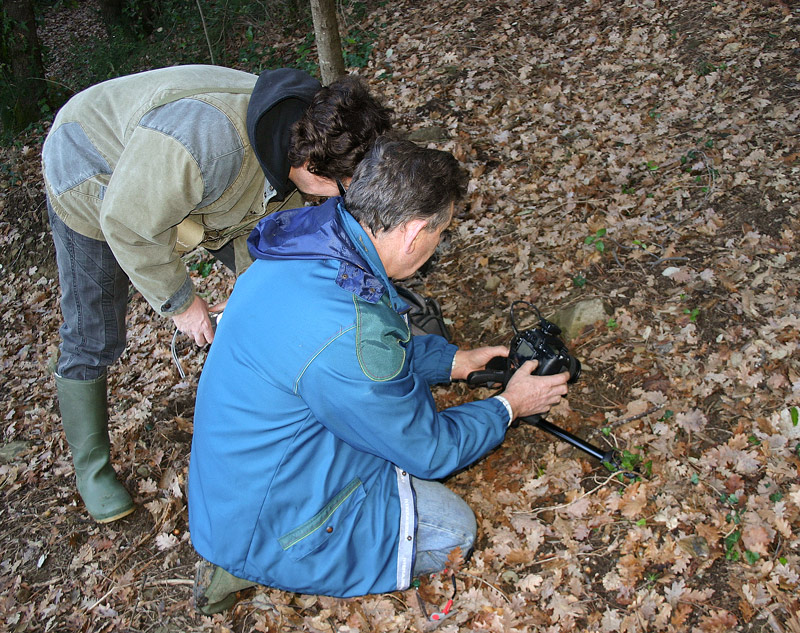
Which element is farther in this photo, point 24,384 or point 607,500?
point 24,384

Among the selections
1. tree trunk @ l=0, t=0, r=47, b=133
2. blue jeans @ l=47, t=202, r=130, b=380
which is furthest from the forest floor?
tree trunk @ l=0, t=0, r=47, b=133

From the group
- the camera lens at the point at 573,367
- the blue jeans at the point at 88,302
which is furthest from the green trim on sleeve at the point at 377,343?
the blue jeans at the point at 88,302

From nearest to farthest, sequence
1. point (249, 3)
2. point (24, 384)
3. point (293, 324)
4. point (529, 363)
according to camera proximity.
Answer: point (293, 324) < point (529, 363) < point (24, 384) < point (249, 3)

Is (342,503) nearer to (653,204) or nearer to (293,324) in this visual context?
(293,324)

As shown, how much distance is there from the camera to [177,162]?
2.69 meters

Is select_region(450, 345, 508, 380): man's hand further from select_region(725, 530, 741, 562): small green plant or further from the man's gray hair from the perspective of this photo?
select_region(725, 530, 741, 562): small green plant

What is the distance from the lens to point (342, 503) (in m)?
2.65

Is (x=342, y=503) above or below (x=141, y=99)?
below

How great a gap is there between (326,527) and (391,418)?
67cm

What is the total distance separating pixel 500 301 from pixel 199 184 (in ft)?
8.26

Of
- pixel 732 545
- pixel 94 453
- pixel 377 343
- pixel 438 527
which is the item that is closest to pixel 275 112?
pixel 377 343

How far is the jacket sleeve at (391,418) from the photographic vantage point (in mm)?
2232

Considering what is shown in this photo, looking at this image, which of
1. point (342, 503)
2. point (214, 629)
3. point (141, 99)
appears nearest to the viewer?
Answer: point (342, 503)

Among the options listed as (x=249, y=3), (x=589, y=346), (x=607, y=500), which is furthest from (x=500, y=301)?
(x=249, y=3)
